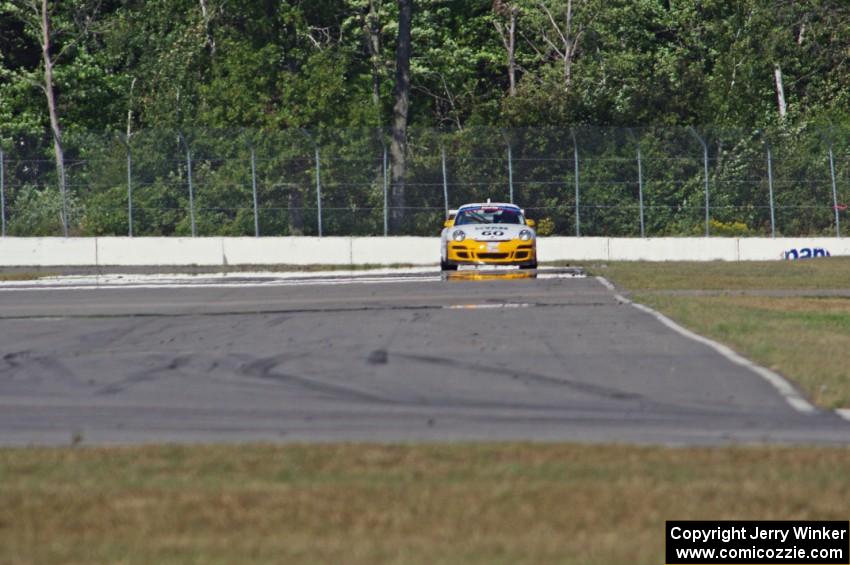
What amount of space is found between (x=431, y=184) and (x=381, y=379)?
92.7 ft

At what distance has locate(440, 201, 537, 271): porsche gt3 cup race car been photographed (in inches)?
1193

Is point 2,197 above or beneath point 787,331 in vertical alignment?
above

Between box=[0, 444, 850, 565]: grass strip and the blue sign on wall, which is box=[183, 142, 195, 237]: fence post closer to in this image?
the blue sign on wall

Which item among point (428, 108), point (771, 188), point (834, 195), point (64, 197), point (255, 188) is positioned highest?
point (428, 108)

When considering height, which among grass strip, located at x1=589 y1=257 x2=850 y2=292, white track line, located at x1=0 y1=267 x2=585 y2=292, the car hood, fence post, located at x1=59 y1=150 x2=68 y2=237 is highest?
fence post, located at x1=59 y1=150 x2=68 y2=237

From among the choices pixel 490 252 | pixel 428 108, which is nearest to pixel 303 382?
pixel 490 252

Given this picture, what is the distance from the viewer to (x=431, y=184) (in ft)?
131

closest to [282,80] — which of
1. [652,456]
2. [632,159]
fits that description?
[632,159]

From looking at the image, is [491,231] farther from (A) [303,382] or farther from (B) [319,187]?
(A) [303,382]

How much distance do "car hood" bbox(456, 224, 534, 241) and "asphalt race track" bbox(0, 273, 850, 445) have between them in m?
10.5

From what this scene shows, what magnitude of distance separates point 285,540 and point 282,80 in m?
45.9

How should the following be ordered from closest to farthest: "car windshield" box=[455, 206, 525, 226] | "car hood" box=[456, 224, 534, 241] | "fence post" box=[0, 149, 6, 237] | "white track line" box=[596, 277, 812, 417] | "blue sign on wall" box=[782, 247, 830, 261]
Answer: "white track line" box=[596, 277, 812, 417] → "car hood" box=[456, 224, 534, 241] → "car windshield" box=[455, 206, 525, 226] → "blue sign on wall" box=[782, 247, 830, 261] → "fence post" box=[0, 149, 6, 237]

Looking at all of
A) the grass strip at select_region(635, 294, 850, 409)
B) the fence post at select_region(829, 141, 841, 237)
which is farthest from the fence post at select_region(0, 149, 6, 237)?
the grass strip at select_region(635, 294, 850, 409)

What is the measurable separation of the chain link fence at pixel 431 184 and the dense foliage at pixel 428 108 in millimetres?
52
